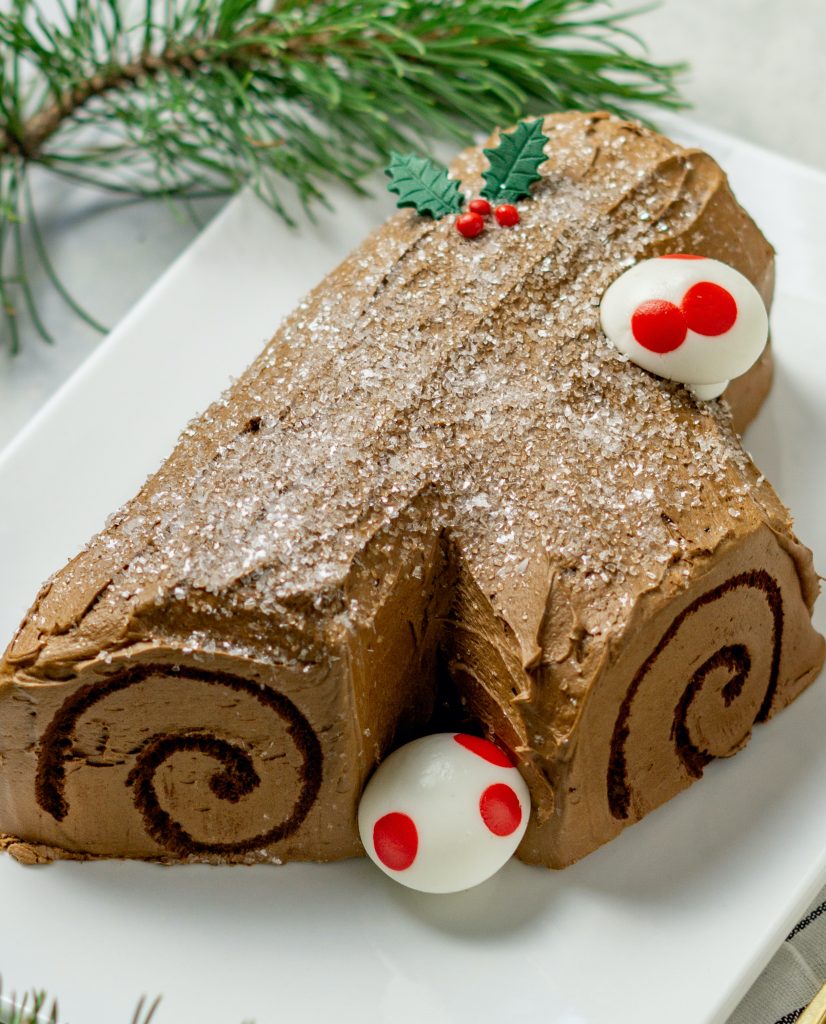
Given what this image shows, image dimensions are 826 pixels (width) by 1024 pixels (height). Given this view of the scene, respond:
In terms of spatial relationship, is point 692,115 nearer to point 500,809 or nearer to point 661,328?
point 661,328

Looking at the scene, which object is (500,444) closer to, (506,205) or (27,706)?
(506,205)

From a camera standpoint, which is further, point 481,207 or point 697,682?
point 481,207

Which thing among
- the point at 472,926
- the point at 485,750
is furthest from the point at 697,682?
the point at 472,926

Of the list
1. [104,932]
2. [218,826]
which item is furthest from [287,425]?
[104,932]

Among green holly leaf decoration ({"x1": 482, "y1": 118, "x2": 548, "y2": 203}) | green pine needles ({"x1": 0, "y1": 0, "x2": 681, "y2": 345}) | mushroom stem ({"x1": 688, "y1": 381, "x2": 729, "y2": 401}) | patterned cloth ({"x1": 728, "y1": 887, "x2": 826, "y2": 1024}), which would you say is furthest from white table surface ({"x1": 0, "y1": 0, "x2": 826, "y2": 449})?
patterned cloth ({"x1": 728, "y1": 887, "x2": 826, "y2": 1024})

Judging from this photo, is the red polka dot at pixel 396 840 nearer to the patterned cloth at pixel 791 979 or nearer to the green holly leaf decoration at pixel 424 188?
the patterned cloth at pixel 791 979

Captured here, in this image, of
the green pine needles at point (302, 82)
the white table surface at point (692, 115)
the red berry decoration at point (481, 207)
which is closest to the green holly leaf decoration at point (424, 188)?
the red berry decoration at point (481, 207)

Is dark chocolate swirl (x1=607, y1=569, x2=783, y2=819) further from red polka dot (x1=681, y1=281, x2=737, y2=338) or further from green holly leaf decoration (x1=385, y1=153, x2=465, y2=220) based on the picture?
green holly leaf decoration (x1=385, y1=153, x2=465, y2=220)
